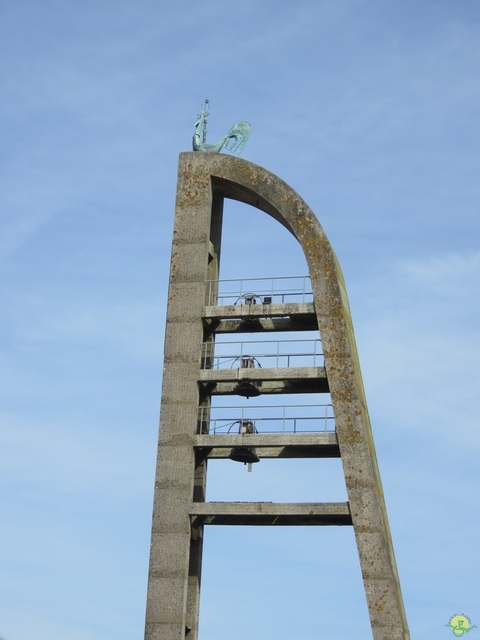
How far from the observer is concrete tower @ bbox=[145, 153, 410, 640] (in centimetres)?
5381

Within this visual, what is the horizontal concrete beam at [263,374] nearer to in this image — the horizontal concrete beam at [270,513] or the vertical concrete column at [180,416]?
the vertical concrete column at [180,416]

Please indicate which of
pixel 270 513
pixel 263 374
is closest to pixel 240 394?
pixel 263 374

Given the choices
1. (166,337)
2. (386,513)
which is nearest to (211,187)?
(166,337)

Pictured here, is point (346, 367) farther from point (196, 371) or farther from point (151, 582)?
point (151, 582)

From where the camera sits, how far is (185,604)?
54156mm

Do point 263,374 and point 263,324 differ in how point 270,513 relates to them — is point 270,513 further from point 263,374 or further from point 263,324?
point 263,324

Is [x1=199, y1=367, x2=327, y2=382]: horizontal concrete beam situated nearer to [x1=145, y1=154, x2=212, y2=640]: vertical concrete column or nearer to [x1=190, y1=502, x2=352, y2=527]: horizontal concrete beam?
[x1=145, y1=154, x2=212, y2=640]: vertical concrete column

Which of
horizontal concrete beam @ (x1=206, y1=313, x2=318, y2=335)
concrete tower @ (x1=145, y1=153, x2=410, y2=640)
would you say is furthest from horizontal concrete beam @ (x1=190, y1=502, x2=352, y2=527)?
horizontal concrete beam @ (x1=206, y1=313, x2=318, y2=335)

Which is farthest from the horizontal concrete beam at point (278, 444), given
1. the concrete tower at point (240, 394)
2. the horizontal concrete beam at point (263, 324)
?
the horizontal concrete beam at point (263, 324)

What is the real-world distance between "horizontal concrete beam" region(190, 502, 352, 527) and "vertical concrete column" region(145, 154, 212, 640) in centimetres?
101

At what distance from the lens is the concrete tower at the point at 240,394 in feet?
177

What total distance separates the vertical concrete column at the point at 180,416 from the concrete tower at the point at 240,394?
0.14 ft

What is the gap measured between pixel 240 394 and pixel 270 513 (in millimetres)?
5912

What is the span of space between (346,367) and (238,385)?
4.85m
